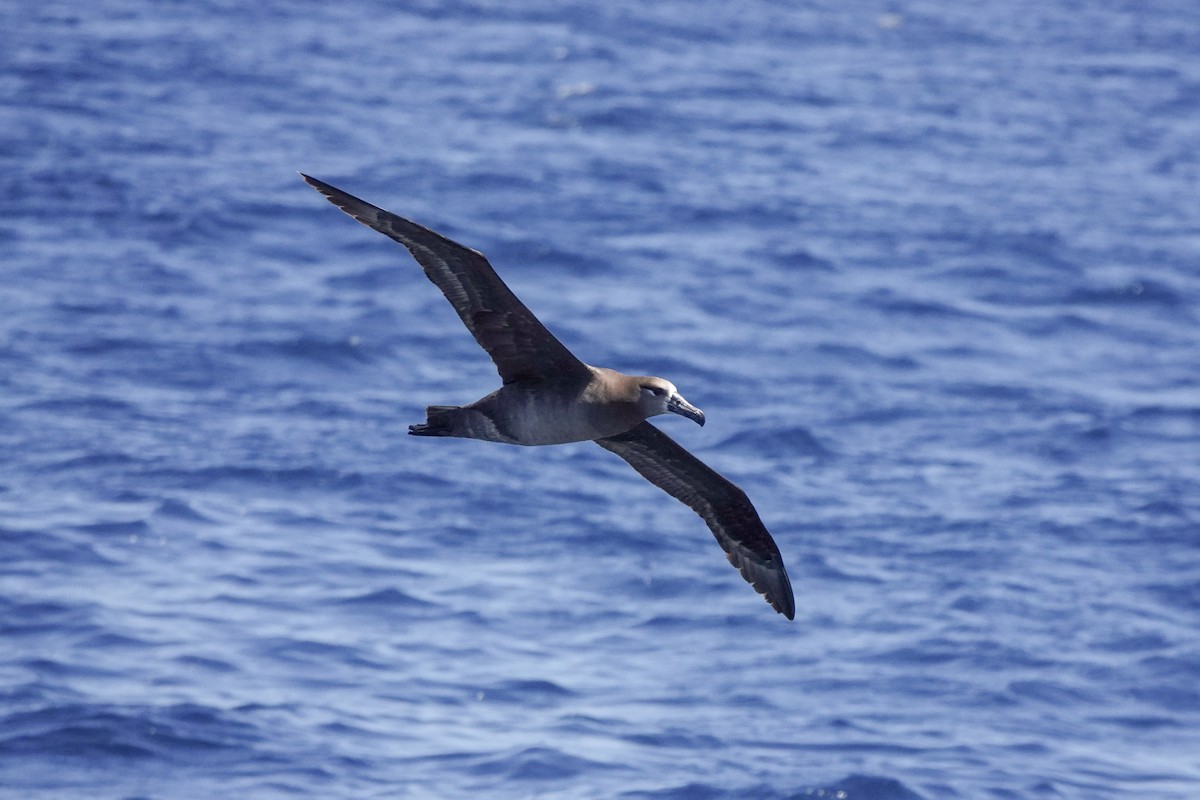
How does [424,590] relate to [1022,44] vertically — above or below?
below

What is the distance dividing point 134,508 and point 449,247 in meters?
9.64

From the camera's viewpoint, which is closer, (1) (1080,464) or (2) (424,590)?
(2) (424,590)

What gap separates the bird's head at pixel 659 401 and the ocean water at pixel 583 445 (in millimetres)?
5186

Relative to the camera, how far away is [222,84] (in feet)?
107

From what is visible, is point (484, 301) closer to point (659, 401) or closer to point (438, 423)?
point (438, 423)

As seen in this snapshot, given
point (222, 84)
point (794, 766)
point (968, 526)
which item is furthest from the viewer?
point (222, 84)

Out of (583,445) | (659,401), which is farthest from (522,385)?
(583,445)

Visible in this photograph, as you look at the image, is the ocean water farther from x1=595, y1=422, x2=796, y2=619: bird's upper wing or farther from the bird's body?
the bird's body

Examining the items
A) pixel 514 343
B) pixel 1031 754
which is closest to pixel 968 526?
pixel 1031 754

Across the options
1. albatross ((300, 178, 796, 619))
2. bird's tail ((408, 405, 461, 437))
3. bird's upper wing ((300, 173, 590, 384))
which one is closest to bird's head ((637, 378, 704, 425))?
albatross ((300, 178, 796, 619))

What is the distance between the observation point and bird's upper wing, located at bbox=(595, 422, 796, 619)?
37.3 feet

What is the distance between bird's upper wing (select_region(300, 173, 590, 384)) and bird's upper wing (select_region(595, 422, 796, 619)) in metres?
1.11

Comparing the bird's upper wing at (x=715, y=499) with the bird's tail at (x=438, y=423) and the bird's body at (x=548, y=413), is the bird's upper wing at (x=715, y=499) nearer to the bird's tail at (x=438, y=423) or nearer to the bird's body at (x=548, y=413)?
the bird's body at (x=548, y=413)

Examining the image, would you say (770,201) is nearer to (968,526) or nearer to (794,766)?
(968,526)
